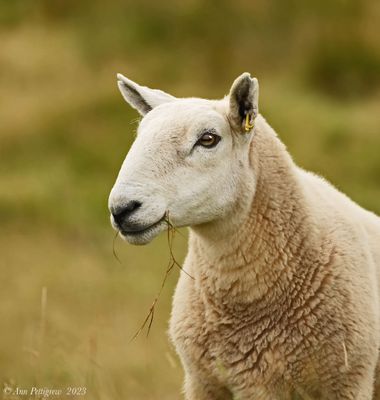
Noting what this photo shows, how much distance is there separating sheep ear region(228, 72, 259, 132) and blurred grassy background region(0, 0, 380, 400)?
7.03 m

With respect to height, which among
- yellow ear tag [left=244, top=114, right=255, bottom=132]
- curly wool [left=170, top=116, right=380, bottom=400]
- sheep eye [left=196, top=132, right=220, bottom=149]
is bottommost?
curly wool [left=170, top=116, right=380, bottom=400]

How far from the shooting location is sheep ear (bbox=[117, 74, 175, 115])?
6.30m

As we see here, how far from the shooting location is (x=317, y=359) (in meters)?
5.71

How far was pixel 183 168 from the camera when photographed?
5680mm

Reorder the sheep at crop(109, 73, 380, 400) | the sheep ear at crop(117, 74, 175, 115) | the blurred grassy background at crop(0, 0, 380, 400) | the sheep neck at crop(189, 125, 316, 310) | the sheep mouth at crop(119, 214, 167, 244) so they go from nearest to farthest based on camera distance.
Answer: the sheep mouth at crop(119, 214, 167, 244) → the sheep at crop(109, 73, 380, 400) → the sheep neck at crop(189, 125, 316, 310) → the sheep ear at crop(117, 74, 175, 115) → the blurred grassy background at crop(0, 0, 380, 400)

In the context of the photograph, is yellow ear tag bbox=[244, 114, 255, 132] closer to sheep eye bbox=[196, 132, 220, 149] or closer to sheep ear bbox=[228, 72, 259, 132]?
sheep ear bbox=[228, 72, 259, 132]

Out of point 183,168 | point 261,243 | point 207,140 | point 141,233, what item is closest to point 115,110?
point 261,243

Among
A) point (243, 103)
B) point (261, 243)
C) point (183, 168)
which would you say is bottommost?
point (261, 243)

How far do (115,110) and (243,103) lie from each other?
13749 mm

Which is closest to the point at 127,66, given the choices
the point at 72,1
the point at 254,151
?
the point at 72,1

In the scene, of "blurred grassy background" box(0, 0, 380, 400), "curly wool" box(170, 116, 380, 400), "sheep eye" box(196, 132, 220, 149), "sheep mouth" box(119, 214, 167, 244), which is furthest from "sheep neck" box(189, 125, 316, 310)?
"blurred grassy background" box(0, 0, 380, 400)

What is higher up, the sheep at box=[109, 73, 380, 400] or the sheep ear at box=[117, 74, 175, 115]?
the sheep ear at box=[117, 74, 175, 115]

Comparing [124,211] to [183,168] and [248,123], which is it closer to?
[183,168]

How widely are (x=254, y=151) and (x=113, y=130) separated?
13125mm
